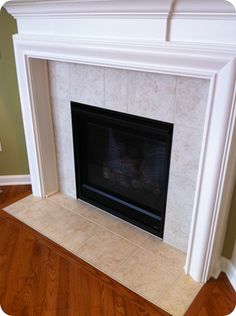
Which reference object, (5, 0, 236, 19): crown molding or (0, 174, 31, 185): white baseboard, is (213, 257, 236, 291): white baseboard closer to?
(5, 0, 236, 19): crown molding

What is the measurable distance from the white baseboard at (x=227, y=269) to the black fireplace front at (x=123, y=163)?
41cm

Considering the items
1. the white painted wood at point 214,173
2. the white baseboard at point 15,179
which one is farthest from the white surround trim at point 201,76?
the white baseboard at point 15,179

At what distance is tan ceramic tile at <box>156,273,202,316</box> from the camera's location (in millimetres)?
1520

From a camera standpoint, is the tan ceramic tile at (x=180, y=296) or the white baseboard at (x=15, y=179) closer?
the tan ceramic tile at (x=180, y=296)

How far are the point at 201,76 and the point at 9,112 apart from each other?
1.64m

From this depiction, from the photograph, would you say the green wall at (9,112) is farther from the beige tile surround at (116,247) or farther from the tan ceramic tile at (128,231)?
the tan ceramic tile at (128,231)

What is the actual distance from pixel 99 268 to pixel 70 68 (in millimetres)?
1274

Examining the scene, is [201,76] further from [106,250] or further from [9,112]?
[9,112]

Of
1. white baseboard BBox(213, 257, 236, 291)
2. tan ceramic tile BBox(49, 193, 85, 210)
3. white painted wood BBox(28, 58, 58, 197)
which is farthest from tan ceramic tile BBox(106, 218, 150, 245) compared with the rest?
white painted wood BBox(28, 58, 58, 197)

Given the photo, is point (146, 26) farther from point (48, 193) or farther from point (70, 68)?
point (48, 193)

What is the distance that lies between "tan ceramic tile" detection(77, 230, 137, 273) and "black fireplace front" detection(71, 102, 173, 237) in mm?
195

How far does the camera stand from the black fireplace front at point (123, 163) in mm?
1807

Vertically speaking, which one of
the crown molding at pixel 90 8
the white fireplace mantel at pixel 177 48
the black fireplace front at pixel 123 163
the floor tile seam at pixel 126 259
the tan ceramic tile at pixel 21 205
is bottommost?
the tan ceramic tile at pixel 21 205

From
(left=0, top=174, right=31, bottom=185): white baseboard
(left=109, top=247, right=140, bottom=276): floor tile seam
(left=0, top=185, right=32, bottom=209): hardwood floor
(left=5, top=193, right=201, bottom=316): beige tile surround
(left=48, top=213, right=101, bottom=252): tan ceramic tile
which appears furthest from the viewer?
(left=0, top=174, right=31, bottom=185): white baseboard
